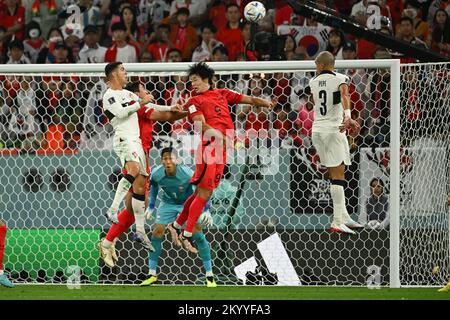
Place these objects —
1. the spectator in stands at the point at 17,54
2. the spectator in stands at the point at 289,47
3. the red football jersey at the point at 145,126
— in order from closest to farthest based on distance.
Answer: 1. the red football jersey at the point at 145,126
2. the spectator in stands at the point at 289,47
3. the spectator in stands at the point at 17,54

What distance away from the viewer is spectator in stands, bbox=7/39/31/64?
13847 mm

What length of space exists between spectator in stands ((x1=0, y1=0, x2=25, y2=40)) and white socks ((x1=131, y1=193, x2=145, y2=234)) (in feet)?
18.0

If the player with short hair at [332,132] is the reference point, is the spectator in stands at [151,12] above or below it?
above

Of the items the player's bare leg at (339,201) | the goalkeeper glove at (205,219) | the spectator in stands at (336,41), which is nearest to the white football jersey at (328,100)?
the player's bare leg at (339,201)

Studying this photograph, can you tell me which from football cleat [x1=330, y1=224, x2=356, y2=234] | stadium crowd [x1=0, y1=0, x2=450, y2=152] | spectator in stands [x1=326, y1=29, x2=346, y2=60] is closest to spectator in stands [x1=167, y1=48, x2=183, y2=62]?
stadium crowd [x1=0, y1=0, x2=450, y2=152]

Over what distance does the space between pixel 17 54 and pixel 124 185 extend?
4792mm

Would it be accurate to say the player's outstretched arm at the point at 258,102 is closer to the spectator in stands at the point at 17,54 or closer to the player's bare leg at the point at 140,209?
the player's bare leg at the point at 140,209

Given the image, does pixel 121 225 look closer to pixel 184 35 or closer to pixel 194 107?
pixel 194 107

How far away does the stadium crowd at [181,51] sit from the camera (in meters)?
10.9

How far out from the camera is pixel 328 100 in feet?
31.5

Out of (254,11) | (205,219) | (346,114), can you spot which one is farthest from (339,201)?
(254,11)

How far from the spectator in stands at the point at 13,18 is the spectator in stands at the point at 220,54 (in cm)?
293

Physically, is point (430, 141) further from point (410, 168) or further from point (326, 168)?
point (326, 168)

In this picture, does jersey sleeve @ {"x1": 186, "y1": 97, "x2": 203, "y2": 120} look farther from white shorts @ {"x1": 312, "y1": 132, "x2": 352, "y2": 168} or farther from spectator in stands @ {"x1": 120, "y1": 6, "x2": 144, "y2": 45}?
spectator in stands @ {"x1": 120, "y1": 6, "x2": 144, "y2": 45}
